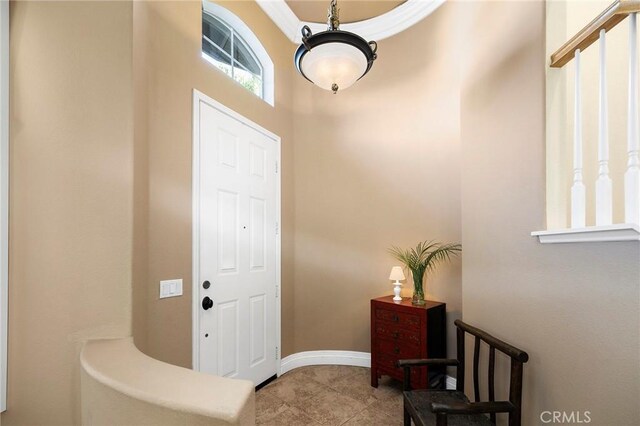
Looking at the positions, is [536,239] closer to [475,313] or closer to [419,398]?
[475,313]

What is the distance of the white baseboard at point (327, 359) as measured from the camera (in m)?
3.17

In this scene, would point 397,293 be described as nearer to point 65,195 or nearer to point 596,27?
point 596,27

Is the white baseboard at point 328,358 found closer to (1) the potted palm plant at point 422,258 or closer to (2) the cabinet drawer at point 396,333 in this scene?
(2) the cabinet drawer at point 396,333

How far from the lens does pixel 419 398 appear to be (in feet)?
5.98

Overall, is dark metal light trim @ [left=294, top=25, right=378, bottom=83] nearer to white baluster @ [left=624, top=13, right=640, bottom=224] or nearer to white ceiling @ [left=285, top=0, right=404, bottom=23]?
white baluster @ [left=624, top=13, right=640, bottom=224]

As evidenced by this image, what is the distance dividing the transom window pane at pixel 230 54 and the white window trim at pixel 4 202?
1191 millimetres

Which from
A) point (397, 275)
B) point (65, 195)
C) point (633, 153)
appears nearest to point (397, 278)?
point (397, 275)

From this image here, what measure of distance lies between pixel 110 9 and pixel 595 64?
9.04ft

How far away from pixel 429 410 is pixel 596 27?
6.49 ft

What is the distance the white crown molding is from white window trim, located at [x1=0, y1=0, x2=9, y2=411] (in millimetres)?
2097

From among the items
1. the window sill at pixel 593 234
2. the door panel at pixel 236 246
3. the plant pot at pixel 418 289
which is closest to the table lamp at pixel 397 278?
the plant pot at pixel 418 289

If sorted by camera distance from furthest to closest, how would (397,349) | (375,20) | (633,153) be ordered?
(375,20) → (397,349) → (633,153)

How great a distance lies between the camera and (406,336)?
259cm

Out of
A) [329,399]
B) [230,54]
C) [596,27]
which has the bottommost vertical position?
[329,399]
